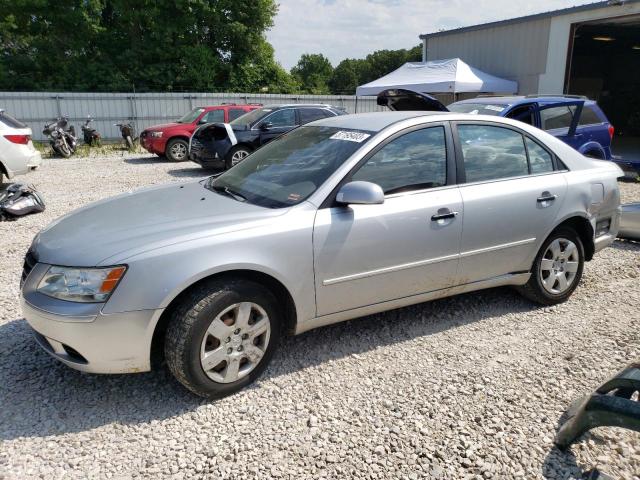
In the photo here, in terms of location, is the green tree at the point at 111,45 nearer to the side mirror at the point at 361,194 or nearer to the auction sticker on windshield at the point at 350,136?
the auction sticker on windshield at the point at 350,136

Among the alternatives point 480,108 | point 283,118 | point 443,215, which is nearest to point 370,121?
point 443,215

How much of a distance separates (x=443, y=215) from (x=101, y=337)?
7.43ft

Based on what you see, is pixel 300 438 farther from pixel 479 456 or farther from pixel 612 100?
pixel 612 100

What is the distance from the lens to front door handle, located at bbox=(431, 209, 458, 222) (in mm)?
3490

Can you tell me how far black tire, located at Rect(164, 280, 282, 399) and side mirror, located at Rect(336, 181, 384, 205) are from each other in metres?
0.74

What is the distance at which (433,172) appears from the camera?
364cm

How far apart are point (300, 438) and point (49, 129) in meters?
15.6

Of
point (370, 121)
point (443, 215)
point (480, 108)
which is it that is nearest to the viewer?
point (443, 215)

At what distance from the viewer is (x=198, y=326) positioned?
9.09 ft

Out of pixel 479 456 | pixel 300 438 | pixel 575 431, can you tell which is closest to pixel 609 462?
pixel 575 431

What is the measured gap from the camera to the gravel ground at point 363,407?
251 cm

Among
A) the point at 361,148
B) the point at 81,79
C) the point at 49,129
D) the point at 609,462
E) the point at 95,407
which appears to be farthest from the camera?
the point at 81,79

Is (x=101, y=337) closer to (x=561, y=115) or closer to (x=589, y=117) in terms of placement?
(x=561, y=115)

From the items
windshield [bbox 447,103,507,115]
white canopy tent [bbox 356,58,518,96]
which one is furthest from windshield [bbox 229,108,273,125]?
white canopy tent [bbox 356,58,518,96]
